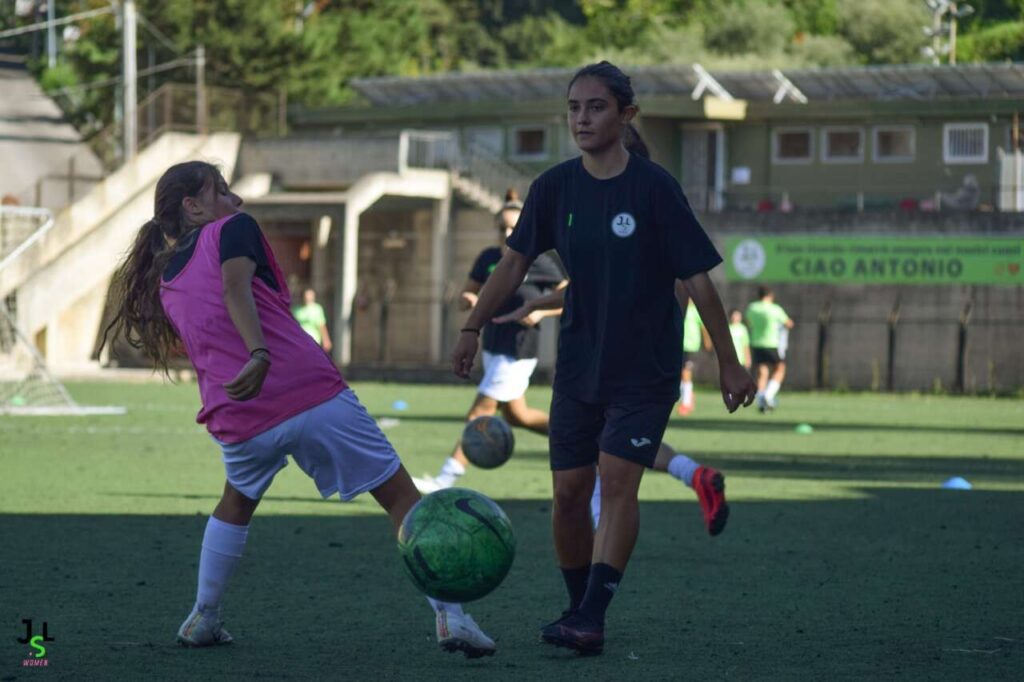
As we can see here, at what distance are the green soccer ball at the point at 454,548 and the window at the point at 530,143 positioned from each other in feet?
151

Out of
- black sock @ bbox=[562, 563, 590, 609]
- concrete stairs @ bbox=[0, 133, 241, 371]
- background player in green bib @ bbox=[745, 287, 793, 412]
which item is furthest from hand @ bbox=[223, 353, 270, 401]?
concrete stairs @ bbox=[0, 133, 241, 371]

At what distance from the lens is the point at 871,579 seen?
915cm

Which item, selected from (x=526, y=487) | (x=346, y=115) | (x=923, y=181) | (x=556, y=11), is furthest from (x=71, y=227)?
(x=556, y=11)

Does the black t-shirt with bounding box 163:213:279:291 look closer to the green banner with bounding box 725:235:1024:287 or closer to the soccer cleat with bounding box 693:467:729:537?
the soccer cleat with bounding box 693:467:729:537

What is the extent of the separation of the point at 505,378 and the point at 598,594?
5.93 meters

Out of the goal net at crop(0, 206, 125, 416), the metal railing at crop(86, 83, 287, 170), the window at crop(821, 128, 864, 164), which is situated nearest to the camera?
the goal net at crop(0, 206, 125, 416)

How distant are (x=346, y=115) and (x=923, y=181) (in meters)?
17.5

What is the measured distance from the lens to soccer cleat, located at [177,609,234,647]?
6.85 m

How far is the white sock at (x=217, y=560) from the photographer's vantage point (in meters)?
6.89

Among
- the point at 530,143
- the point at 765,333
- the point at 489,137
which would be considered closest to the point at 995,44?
the point at 530,143

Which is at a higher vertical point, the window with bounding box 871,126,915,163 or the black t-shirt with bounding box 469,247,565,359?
the window with bounding box 871,126,915,163

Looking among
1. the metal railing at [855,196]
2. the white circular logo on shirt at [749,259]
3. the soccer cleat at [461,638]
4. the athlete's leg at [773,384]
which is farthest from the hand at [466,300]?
the metal railing at [855,196]

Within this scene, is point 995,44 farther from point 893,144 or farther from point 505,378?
point 505,378

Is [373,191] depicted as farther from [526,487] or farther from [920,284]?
[526,487]
